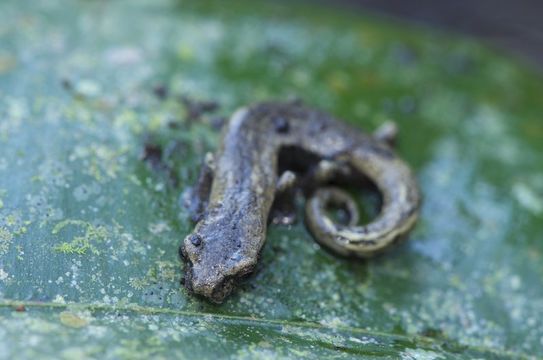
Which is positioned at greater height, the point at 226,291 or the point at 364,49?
the point at 364,49

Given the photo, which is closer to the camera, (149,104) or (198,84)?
(149,104)

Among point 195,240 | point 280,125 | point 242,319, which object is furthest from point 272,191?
point 242,319

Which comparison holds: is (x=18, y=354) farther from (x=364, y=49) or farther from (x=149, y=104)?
(x=364, y=49)

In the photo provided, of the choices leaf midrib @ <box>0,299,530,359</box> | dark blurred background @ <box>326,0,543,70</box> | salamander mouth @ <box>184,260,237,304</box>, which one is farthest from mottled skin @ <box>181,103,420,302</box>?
dark blurred background @ <box>326,0,543,70</box>

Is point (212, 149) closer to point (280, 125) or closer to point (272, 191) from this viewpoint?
point (280, 125)

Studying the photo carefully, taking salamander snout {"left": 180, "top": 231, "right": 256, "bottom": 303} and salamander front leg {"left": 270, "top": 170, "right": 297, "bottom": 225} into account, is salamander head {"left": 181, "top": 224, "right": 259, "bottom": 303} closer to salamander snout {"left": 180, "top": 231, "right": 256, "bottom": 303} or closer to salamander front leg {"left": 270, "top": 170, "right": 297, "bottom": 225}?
salamander snout {"left": 180, "top": 231, "right": 256, "bottom": 303}

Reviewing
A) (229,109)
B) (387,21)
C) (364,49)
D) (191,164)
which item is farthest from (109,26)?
(387,21)

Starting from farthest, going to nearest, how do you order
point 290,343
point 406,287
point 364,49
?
1. point 364,49
2. point 406,287
3. point 290,343
